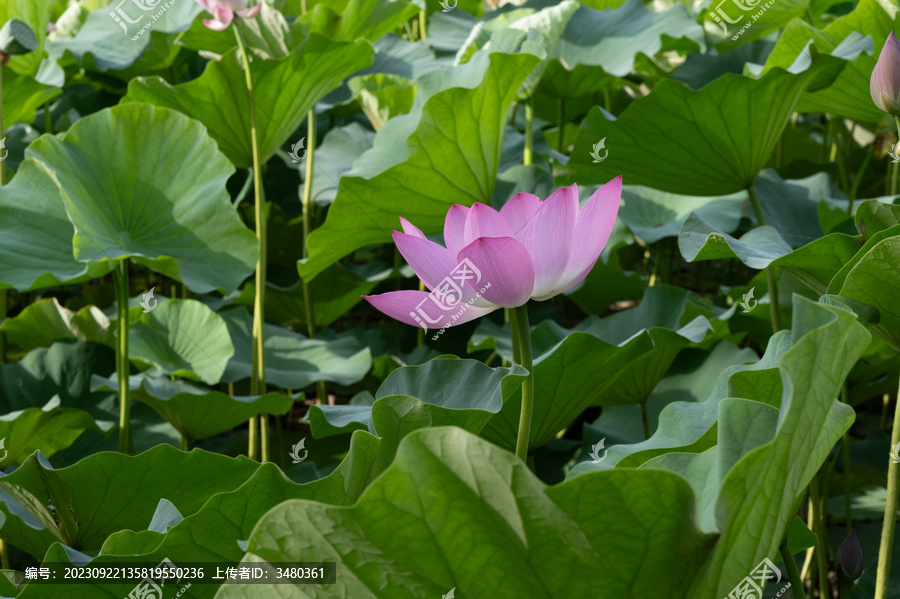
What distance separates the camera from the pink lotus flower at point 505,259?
549mm

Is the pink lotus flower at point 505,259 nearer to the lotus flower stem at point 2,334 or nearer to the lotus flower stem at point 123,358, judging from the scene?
the lotus flower stem at point 123,358

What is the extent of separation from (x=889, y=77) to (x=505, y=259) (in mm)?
504

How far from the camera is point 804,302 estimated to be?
47 cm

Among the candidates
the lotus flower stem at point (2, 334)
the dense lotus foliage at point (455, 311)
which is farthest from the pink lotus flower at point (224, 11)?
the lotus flower stem at point (2, 334)

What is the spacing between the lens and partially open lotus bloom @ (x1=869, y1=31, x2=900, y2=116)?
778 millimetres

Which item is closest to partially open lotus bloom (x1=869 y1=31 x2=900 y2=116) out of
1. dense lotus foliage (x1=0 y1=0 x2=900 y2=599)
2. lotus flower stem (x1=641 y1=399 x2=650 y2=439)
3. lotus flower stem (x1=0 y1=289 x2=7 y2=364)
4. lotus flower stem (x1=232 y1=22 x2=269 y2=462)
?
dense lotus foliage (x1=0 y1=0 x2=900 y2=599)

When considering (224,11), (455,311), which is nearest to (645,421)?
(455,311)

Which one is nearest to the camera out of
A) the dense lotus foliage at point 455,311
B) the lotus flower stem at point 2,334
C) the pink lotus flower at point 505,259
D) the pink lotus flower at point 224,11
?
the dense lotus foliage at point 455,311

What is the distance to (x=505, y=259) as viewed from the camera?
548 millimetres

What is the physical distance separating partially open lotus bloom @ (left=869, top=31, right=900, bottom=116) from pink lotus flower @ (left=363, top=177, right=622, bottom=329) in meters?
0.40

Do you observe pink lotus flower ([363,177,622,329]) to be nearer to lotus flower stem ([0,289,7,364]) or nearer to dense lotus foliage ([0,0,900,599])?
dense lotus foliage ([0,0,900,599])

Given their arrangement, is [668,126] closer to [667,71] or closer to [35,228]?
[667,71]

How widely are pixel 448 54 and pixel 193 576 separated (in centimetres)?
180

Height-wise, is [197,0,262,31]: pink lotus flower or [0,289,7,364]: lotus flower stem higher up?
[197,0,262,31]: pink lotus flower
